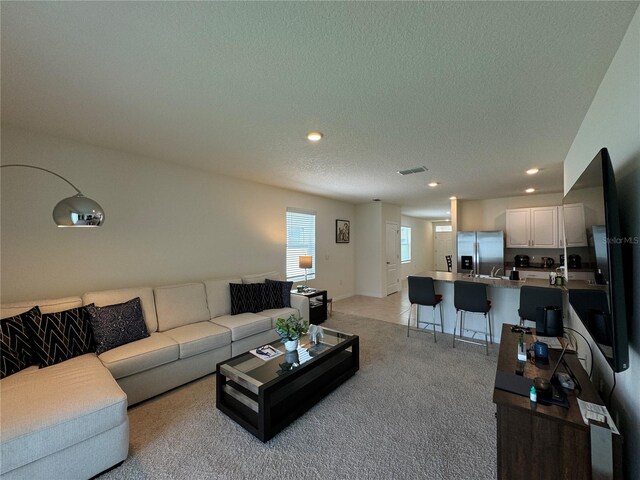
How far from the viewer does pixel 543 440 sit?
4.00 ft

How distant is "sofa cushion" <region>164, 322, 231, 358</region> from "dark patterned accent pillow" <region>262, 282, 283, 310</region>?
80 centimetres

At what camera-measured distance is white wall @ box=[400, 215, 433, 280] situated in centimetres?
977

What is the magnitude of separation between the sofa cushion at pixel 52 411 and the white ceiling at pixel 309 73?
2.05 meters

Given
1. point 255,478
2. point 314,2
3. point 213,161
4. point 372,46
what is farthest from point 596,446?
point 213,161

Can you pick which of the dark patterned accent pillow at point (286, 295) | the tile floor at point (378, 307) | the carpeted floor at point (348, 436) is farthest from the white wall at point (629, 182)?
the tile floor at point (378, 307)

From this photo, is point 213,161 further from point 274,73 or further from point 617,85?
point 617,85

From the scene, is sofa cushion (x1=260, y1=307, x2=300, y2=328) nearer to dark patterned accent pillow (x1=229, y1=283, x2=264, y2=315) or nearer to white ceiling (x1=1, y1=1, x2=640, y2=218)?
dark patterned accent pillow (x1=229, y1=283, x2=264, y2=315)

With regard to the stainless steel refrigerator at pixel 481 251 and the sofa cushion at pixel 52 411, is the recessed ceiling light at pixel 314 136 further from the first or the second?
the stainless steel refrigerator at pixel 481 251

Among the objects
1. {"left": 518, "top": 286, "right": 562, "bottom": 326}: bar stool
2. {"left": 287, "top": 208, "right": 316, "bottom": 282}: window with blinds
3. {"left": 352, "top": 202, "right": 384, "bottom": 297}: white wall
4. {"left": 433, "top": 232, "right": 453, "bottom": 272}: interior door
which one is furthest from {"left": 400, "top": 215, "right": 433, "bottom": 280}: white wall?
{"left": 518, "top": 286, "right": 562, "bottom": 326}: bar stool

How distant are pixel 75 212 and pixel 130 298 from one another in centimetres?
129

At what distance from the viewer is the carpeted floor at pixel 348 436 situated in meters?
1.69

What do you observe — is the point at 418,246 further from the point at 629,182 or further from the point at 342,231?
the point at 629,182

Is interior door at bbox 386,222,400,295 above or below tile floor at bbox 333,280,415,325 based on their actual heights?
above

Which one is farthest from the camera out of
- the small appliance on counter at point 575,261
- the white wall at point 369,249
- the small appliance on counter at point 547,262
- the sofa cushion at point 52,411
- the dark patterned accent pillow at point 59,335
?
the white wall at point 369,249
